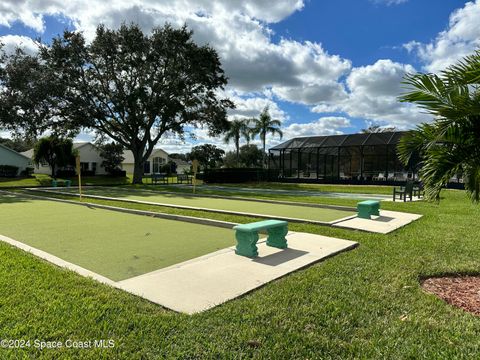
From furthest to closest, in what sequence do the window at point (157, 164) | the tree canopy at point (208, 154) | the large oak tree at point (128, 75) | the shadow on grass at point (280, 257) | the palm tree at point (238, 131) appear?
the window at point (157, 164) < the tree canopy at point (208, 154) < the palm tree at point (238, 131) < the large oak tree at point (128, 75) < the shadow on grass at point (280, 257)

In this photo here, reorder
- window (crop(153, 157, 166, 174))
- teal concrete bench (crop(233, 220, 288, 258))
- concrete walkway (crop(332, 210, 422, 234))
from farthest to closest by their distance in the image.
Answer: window (crop(153, 157, 166, 174)) < concrete walkway (crop(332, 210, 422, 234)) < teal concrete bench (crop(233, 220, 288, 258))

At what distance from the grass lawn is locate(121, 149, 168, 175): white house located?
51.2m

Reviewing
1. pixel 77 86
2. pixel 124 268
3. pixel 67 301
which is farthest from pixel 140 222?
pixel 77 86

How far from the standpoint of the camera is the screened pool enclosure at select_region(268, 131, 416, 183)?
25547mm

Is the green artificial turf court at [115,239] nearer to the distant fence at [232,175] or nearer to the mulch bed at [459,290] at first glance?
the mulch bed at [459,290]

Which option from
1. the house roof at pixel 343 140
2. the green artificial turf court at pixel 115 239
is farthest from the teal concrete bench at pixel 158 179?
the green artificial turf court at pixel 115 239

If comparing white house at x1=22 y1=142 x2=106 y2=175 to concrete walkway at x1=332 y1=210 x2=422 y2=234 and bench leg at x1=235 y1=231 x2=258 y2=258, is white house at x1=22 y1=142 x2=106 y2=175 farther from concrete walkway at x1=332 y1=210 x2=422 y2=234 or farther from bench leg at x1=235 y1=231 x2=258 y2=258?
bench leg at x1=235 y1=231 x2=258 y2=258

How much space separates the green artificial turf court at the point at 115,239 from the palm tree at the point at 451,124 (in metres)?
3.41

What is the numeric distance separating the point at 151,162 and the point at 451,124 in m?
53.5

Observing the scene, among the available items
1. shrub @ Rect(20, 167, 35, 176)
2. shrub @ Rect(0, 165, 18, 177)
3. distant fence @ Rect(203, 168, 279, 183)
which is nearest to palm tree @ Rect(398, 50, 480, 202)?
distant fence @ Rect(203, 168, 279, 183)

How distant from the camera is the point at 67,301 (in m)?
3.30

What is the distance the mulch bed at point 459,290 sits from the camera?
3555 mm

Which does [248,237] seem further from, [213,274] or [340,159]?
[340,159]

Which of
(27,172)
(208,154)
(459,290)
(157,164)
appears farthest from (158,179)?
(459,290)
